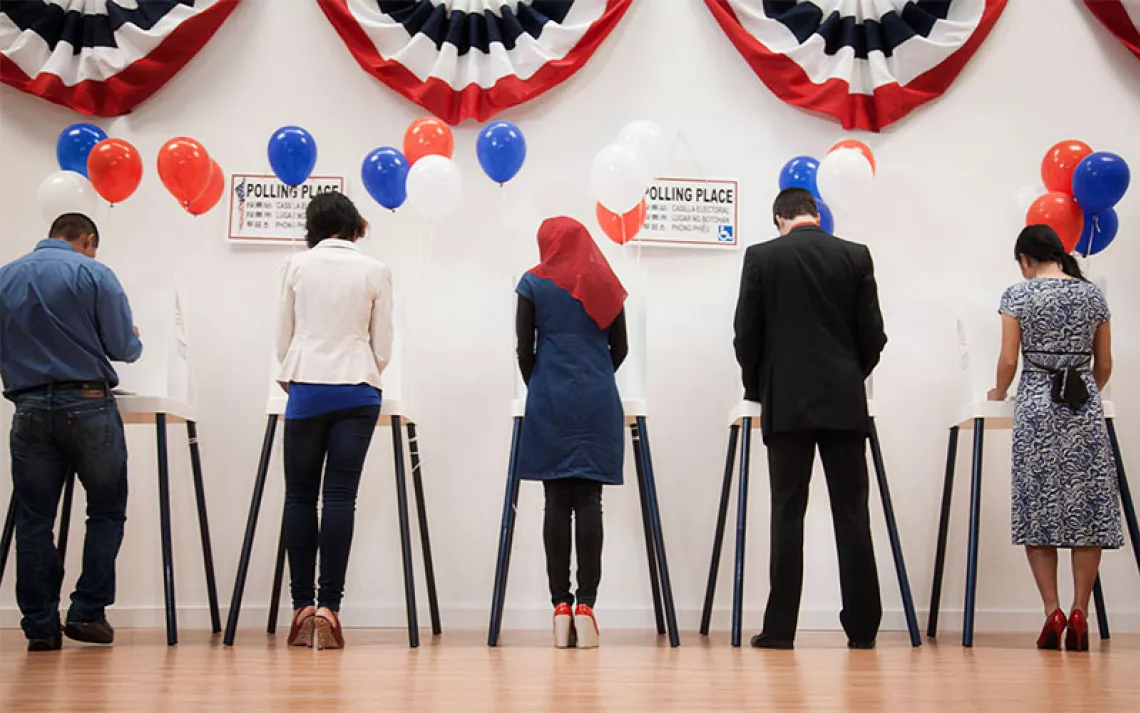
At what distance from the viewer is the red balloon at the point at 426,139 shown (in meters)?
3.97

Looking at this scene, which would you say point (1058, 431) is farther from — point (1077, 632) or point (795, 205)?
point (795, 205)

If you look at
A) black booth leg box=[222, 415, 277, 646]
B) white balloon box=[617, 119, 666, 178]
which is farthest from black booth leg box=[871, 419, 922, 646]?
black booth leg box=[222, 415, 277, 646]

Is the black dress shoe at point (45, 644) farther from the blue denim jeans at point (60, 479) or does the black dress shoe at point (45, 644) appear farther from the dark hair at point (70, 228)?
the dark hair at point (70, 228)

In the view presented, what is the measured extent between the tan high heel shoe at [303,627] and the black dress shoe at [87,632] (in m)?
0.59

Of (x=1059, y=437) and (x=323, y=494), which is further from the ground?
(x=1059, y=437)

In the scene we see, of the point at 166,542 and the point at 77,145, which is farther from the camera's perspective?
the point at 77,145

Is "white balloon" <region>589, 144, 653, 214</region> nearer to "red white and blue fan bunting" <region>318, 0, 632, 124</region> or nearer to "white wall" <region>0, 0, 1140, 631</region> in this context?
"white wall" <region>0, 0, 1140, 631</region>

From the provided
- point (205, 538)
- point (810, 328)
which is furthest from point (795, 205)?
point (205, 538)

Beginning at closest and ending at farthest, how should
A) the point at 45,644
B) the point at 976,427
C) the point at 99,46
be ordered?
the point at 45,644 → the point at 976,427 → the point at 99,46

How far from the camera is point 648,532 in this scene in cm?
391

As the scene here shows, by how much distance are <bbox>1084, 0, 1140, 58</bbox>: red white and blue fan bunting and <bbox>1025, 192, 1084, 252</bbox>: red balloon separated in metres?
0.98

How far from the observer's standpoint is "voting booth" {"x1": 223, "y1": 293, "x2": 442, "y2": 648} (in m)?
3.42

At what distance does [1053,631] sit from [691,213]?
80.3 inches

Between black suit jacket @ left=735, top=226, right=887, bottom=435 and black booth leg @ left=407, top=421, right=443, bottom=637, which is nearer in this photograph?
black suit jacket @ left=735, top=226, right=887, bottom=435
